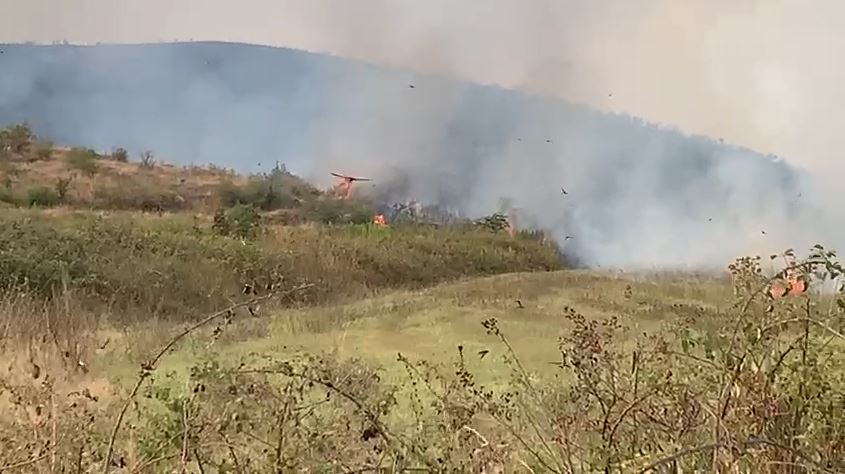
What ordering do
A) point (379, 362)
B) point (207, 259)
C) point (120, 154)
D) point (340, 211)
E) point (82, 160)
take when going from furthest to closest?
point (120, 154), point (82, 160), point (340, 211), point (207, 259), point (379, 362)

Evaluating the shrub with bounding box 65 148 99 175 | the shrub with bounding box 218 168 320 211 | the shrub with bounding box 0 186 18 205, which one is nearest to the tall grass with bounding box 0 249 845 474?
the shrub with bounding box 0 186 18 205

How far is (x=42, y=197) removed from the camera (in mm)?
16078

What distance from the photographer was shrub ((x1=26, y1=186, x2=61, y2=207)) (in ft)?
52.3

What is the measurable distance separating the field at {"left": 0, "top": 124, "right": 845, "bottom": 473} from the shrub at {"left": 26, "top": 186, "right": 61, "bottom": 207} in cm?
199

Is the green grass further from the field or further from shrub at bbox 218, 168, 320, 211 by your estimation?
shrub at bbox 218, 168, 320, 211

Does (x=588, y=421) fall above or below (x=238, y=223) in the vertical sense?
below

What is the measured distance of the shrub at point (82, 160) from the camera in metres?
18.4

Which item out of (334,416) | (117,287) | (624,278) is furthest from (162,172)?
(334,416)

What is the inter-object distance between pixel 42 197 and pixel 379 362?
12.3 metres

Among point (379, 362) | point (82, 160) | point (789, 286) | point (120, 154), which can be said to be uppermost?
point (120, 154)

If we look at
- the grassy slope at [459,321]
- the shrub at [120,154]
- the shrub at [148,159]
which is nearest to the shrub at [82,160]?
the shrub at [120,154]

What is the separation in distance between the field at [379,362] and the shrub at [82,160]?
449cm

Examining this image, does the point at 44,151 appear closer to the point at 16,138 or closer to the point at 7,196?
the point at 16,138

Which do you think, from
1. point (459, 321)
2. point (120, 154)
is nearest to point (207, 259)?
point (459, 321)
